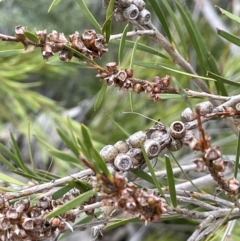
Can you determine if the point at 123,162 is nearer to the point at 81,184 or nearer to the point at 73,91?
the point at 81,184

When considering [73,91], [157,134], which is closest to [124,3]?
[157,134]

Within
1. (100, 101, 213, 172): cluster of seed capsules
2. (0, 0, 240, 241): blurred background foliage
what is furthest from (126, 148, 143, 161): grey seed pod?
(0, 0, 240, 241): blurred background foliage

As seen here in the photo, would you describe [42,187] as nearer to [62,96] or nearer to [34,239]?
[34,239]

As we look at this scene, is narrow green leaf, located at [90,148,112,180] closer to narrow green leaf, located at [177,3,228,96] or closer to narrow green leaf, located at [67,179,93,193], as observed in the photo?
narrow green leaf, located at [67,179,93,193]

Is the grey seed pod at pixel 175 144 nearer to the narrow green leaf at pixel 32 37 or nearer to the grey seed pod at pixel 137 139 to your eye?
the grey seed pod at pixel 137 139

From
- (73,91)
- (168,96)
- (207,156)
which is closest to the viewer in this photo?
(207,156)

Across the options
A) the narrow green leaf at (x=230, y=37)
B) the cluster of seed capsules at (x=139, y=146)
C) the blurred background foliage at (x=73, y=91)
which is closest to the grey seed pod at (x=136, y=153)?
the cluster of seed capsules at (x=139, y=146)
